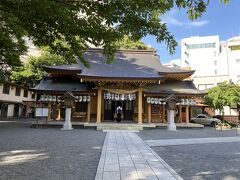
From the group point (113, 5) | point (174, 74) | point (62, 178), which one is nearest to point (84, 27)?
point (113, 5)

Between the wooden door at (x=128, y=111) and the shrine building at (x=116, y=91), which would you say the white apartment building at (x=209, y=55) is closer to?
the shrine building at (x=116, y=91)

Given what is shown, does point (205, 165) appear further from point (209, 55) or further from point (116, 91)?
point (209, 55)

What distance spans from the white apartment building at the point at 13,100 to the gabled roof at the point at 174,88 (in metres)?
19.8

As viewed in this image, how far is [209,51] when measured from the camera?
2534 inches

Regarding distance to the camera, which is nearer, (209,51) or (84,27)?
(84,27)

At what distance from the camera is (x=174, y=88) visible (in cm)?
2375

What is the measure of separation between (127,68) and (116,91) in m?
4.09

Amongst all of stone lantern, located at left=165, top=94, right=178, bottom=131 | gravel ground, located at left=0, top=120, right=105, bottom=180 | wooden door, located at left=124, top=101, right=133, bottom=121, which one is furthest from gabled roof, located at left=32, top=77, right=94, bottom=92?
gravel ground, located at left=0, top=120, right=105, bottom=180

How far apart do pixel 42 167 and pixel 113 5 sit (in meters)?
5.03

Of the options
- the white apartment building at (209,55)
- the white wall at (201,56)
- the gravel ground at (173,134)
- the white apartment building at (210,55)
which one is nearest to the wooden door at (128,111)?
the gravel ground at (173,134)

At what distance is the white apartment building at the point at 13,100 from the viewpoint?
35.7 m

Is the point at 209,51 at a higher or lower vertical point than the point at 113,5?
higher

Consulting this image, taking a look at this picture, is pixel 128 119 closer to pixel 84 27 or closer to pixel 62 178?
pixel 62 178

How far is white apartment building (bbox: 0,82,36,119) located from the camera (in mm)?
35659
